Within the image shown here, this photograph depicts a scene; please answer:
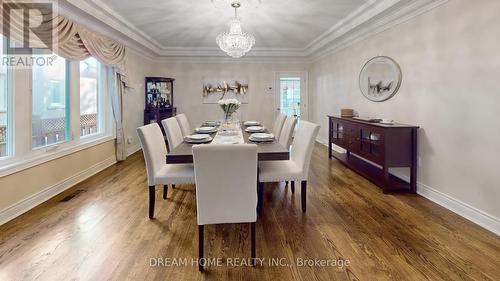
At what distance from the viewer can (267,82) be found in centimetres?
816

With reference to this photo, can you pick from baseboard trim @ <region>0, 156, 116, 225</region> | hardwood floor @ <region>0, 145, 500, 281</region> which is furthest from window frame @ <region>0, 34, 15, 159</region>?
hardwood floor @ <region>0, 145, 500, 281</region>

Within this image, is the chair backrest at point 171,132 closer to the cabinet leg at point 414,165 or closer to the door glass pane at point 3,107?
the door glass pane at point 3,107

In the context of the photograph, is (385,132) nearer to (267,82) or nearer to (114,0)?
(114,0)

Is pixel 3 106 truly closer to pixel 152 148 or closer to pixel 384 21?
pixel 152 148

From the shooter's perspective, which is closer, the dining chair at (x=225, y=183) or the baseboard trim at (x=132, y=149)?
the dining chair at (x=225, y=183)

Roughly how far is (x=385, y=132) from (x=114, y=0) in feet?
12.7

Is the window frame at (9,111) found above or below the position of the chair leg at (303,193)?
above

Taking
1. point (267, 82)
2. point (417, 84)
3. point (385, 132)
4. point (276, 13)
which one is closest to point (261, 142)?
point (385, 132)

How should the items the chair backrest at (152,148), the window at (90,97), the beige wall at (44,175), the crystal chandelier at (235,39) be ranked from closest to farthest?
1. the chair backrest at (152,148)
2. the beige wall at (44,175)
3. the crystal chandelier at (235,39)
4. the window at (90,97)

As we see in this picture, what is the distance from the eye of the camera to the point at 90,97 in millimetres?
4699

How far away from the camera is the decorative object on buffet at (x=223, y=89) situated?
8.06 metres

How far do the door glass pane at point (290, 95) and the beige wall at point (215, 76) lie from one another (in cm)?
26

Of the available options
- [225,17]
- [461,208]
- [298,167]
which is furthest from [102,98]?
[461,208]

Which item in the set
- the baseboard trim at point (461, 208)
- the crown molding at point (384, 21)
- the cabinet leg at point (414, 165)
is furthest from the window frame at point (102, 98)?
the baseboard trim at point (461, 208)
